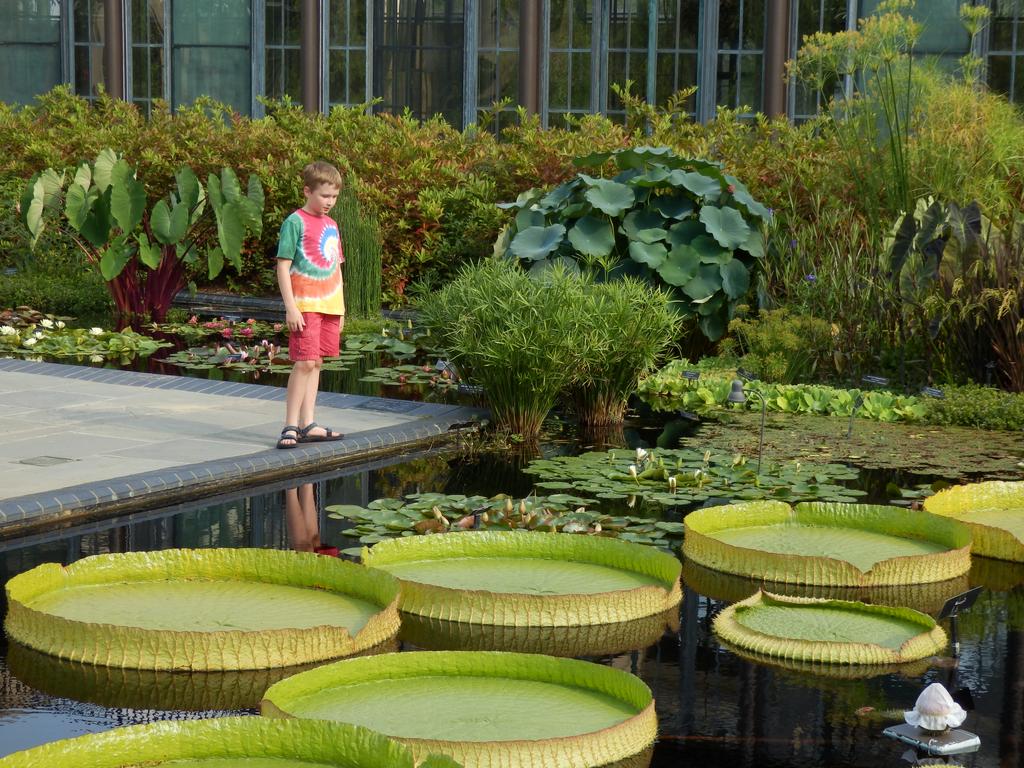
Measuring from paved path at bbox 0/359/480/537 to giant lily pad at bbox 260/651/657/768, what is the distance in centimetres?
236

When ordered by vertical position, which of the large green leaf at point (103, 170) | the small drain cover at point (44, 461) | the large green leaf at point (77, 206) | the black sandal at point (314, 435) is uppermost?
the large green leaf at point (103, 170)

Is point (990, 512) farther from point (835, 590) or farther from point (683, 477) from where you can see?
point (683, 477)

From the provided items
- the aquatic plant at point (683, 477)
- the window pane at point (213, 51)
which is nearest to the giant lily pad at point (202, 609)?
the aquatic plant at point (683, 477)

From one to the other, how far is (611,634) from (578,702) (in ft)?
2.94

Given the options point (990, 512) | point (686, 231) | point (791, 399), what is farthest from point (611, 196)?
point (990, 512)

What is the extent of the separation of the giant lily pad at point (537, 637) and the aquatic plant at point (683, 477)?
1771mm

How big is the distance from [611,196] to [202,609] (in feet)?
21.9

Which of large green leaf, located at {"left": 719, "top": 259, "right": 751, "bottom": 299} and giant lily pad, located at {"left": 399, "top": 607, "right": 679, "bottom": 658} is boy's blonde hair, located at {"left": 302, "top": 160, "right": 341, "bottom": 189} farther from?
large green leaf, located at {"left": 719, "top": 259, "right": 751, "bottom": 299}

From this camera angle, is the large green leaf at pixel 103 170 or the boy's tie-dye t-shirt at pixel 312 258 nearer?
the boy's tie-dye t-shirt at pixel 312 258

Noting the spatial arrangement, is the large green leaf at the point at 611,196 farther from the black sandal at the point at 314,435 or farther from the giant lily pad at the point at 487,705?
the giant lily pad at the point at 487,705

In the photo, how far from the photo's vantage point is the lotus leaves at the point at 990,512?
5.52 m

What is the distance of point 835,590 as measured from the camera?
5055 millimetres

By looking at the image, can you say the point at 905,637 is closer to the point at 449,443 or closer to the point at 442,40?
the point at 449,443

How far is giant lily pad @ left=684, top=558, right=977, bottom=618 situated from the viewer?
498 cm
